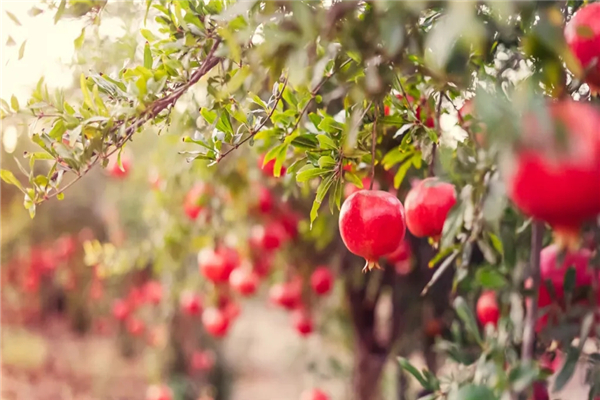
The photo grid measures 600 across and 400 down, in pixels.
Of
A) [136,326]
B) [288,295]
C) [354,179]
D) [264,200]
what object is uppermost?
[354,179]

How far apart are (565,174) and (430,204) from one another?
1.62 feet

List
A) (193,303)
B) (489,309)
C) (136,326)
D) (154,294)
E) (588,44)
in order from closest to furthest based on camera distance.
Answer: (588,44)
(489,309)
(193,303)
(154,294)
(136,326)

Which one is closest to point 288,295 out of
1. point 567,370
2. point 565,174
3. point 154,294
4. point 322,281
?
point 322,281

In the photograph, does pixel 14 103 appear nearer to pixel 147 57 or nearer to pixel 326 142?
pixel 147 57

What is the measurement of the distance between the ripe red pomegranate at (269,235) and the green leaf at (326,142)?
1275mm

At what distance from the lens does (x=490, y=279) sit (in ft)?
2.67

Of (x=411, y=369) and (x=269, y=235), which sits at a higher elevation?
(x=411, y=369)

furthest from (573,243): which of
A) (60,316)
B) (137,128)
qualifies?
(60,316)

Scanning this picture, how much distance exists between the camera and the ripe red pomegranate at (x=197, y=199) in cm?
177

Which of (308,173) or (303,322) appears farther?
(303,322)

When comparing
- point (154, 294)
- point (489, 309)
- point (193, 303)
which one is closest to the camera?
point (489, 309)

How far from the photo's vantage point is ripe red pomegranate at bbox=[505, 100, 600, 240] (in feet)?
0.97

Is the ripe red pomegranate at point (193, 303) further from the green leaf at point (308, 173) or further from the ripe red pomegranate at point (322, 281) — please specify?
the green leaf at point (308, 173)

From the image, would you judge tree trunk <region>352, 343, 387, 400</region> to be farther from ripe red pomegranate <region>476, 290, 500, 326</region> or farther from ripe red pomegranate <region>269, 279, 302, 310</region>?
ripe red pomegranate <region>476, 290, 500, 326</region>
